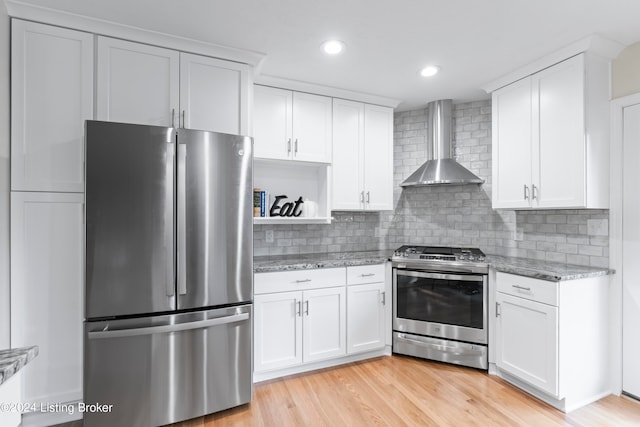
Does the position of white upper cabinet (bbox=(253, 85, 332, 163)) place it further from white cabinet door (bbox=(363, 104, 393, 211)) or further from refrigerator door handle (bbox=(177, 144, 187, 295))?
refrigerator door handle (bbox=(177, 144, 187, 295))

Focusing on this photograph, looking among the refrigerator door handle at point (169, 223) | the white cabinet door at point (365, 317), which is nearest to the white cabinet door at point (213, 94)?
the refrigerator door handle at point (169, 223)

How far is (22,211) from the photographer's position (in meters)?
1.94

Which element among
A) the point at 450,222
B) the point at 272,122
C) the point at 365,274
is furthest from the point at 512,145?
the point at 272,122

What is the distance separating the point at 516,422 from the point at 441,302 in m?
1.00

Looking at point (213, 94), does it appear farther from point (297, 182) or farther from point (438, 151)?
point (438, 151)

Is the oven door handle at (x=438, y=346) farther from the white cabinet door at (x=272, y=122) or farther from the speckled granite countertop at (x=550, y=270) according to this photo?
the white cabinet door at (x=272, y=122)

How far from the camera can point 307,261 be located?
9.39 ft

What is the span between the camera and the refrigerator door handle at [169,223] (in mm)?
2006

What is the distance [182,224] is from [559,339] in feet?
8.46

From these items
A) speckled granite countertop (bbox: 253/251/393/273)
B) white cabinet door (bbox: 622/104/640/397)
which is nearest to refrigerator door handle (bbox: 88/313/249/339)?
speckled granite countertop (bbox: 253/251/393/273)

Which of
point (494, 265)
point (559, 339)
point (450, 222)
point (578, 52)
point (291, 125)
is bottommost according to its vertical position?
point (559, 339)

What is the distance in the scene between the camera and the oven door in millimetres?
2793

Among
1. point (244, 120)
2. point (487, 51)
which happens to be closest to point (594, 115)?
point (487, 51)

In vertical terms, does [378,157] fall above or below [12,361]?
above
